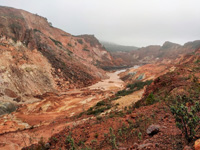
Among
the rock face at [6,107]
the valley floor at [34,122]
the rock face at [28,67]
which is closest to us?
the valley floor at [34,122]

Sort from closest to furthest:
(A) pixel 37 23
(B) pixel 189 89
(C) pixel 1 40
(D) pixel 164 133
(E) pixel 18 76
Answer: (D) pixel 164 133 → (B) pixel 189 89 → (E) pixel 18 76 → (C) pixel 1 40 → (A) pixel 37 23

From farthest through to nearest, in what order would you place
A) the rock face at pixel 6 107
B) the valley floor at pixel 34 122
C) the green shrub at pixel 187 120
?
the rock face at pixel 6 107 < the valley floor at pixel 34 122 < the green shrub at pixel 187 120

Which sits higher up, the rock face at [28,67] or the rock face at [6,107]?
the rock face at [28,67]

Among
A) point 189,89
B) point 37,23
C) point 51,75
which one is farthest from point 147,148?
point 37,23

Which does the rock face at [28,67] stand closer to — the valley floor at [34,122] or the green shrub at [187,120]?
the valley floor at [34,122]

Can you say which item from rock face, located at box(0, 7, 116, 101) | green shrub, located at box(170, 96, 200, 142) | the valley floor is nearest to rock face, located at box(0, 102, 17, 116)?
the valley floor

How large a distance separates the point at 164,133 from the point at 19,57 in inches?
1098

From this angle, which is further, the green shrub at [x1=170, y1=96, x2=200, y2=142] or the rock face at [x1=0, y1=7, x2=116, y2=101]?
the rock face at [x1=0, y1=7, x2=116, y2=101]

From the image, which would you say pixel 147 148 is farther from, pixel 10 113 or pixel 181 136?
pixel 10 113

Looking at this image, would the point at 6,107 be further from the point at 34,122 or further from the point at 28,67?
the point at 28,67

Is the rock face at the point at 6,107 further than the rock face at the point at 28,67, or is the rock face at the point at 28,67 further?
the rock face at the point at 28,67

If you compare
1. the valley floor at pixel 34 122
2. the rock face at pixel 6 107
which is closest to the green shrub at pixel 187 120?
the valley floor at pixel 34 122

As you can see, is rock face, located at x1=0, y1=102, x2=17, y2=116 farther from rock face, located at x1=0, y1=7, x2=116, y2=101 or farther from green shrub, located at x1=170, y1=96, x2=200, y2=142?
green shrub, located at x1=170, y1=96, x2=200, y2=142

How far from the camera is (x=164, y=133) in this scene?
4.46m
